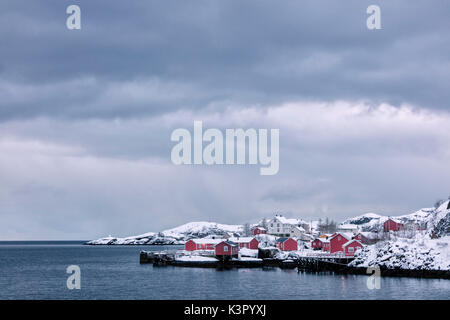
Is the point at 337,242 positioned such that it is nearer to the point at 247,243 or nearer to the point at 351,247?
the point at 351,247

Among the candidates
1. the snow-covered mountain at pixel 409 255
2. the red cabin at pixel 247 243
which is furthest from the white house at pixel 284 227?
the snow-covered mountain at pixel 409 255

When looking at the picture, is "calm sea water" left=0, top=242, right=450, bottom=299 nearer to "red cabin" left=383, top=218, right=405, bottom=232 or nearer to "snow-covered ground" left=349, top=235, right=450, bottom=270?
"snow-covered ground" left=349, top=235, right=450, bottom=270

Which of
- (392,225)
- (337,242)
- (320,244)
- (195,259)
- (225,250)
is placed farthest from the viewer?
(392,225)

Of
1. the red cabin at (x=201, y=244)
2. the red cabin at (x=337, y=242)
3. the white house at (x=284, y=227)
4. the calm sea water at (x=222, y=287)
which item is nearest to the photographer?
the calm sea water at (x=222, y=287)

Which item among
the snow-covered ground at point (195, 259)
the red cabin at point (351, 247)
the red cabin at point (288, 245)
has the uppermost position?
the red cabin at point (351, 247)

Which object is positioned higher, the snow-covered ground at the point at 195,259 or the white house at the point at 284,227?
the white house at the point at 284,227

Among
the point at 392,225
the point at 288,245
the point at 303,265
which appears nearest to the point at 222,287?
the point at 303,265

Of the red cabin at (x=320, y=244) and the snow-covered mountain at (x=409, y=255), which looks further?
the red cabin at (x=320, y=244)

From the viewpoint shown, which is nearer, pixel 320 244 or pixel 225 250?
pixel 225 250

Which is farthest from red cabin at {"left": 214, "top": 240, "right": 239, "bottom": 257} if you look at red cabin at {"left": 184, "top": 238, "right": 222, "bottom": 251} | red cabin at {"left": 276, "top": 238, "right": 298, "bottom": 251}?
red cabin at {"left": 276, "top": 238, "right": 298, "bottom": 251}

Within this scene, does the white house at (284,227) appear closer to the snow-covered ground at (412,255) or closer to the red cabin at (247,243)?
the red cabin at (247,243)
